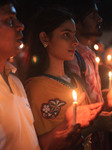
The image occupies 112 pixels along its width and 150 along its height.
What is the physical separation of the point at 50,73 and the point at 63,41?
0.35 meters

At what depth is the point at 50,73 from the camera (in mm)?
1987

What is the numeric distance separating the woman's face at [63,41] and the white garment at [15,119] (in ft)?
1.56

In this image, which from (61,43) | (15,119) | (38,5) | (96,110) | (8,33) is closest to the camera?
(15,119)

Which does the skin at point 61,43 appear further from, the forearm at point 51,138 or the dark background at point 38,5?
the forearm at point 51,138

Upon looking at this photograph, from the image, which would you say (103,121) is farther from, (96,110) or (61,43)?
(61,43)

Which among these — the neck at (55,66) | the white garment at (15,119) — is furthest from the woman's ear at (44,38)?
the white garment at (15,119)

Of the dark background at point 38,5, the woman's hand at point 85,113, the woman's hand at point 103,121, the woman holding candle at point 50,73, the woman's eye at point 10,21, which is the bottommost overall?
the woman's hand at point 103,121

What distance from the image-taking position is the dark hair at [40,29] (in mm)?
1904

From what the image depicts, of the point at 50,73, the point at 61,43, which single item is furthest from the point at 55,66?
the point at 61,43

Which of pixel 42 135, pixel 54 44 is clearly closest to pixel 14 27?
pixel 54 44

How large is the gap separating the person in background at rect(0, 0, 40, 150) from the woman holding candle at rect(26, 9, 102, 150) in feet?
0.41

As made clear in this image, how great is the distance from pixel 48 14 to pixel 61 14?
0.13 m

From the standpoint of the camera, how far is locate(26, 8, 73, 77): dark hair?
1.90 metres

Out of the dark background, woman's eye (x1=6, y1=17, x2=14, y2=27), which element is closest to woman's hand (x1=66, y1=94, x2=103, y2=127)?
woman's eye (x1=6, y1=17, x2=14, y2=27)
